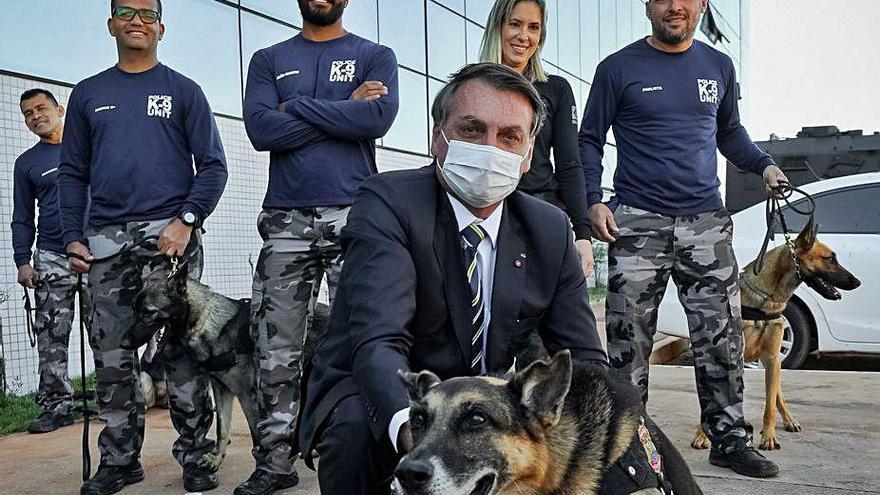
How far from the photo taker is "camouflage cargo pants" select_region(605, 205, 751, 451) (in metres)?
4.00

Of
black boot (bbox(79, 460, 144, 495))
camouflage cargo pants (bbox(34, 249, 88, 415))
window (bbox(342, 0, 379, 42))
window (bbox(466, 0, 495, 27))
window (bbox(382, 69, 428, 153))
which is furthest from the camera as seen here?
window (bbox(466, 0, 495, 27))

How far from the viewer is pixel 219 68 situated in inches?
358

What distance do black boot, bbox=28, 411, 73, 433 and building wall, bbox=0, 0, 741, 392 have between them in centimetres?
128

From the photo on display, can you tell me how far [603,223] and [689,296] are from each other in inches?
22.8

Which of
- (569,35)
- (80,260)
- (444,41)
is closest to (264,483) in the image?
(80,260)

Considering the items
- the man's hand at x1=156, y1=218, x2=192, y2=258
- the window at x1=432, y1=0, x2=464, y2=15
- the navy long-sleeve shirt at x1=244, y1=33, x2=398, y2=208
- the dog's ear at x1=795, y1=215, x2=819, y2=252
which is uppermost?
the window at x1=432, y1=0, x2=464, y2=15

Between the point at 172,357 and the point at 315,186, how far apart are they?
3.95ft

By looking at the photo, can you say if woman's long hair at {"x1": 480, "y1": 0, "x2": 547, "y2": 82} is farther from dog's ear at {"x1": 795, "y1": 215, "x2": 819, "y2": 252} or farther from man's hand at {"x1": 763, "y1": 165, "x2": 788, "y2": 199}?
dog's ear at {"x1": 795, "y1": 215, "x2": 819, "y2": 252}

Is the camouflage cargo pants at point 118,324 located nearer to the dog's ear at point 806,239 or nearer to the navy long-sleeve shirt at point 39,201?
the navy long-sleeve shirt at point 39,201

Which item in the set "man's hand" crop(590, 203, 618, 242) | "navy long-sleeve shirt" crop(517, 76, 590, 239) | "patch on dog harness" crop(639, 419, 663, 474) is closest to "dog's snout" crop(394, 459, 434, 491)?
"patch on dog harness" crop(639, 419, 663, 474)

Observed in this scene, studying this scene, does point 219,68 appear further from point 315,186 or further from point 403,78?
point 315,186

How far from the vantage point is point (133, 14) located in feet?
12.9

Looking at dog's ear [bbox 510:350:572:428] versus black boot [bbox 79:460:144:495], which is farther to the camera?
black boot [bbox 79:460:144:495]

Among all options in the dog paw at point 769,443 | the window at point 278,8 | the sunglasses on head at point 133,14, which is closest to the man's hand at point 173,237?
the sunglasses on head at point 133,14
